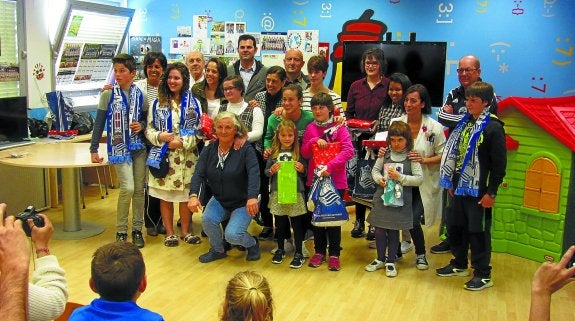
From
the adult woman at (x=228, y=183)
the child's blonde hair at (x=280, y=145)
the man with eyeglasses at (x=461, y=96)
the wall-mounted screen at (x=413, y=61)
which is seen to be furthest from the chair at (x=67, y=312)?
the wall-mounted screen at (x=413, y=61)

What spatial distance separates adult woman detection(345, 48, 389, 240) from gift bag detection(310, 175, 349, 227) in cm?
70

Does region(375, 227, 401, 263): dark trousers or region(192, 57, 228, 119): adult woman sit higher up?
region(192, 57, 228, 119): adult woman

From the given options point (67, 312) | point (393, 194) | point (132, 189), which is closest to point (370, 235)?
point (393, 194)

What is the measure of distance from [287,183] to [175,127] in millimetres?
1014

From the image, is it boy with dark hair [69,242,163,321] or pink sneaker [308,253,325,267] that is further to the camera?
pink sneaker [308,253,325,267]

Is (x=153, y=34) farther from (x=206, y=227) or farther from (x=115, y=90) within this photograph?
(x=206, y=227)

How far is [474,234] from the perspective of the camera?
3.78 m

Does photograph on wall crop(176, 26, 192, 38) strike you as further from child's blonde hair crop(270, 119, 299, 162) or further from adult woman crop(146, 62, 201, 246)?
child's blonde hair crop(270, 119, 299, 162)

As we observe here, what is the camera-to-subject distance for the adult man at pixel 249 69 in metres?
4.74

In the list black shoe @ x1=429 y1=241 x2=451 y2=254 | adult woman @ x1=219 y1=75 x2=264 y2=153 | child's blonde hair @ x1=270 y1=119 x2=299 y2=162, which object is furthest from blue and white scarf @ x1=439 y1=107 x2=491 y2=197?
adult woman @ x1=219 y1=75 x2=264 y2=153

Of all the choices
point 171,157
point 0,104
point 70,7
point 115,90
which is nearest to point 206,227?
point 171,157

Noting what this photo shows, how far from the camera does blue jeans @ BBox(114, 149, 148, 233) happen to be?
176 inches

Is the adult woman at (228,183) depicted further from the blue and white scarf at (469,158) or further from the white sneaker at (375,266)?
the blue and white scarf at (469,158)

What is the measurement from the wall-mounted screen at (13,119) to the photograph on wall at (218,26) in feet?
8.59
